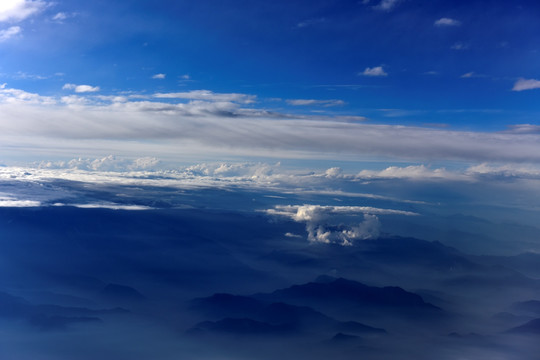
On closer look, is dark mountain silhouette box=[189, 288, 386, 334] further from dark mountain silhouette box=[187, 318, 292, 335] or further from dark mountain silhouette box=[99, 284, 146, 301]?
dark mountain silhouette box=[99, 284, 146, 301]

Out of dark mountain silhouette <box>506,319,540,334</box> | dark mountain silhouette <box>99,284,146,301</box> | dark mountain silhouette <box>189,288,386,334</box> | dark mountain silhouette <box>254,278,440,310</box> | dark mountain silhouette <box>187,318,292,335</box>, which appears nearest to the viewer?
dark mountain silhouette <box>506,319,540,334</box>

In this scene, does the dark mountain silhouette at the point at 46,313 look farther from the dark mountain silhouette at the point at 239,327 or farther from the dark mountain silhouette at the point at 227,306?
the dark mountain silhouette at the point at 239,327

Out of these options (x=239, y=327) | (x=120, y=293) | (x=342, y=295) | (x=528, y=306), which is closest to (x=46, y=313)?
(x=120, y=293)

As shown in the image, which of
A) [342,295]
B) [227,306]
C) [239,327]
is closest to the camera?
[239,327]

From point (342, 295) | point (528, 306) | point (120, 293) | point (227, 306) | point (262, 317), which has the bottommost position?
point (262, 317)

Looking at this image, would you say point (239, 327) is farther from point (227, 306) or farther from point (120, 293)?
point (120, 293)

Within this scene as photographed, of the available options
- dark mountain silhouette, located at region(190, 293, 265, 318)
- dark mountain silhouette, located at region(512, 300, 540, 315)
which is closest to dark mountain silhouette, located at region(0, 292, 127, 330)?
dark mountain silhouette, located at region(190, 293, 265, 318)

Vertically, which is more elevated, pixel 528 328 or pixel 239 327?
pixel 528 328

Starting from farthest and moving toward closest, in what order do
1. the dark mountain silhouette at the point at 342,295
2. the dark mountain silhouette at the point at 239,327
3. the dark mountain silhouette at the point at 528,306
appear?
the dark mountain silhouette at the point at 342,295
the dark mountain silhouette at the point at 239,327
the dark mountain silhouette at the point at 528,306

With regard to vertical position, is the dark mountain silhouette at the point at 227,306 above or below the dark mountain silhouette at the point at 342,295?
below

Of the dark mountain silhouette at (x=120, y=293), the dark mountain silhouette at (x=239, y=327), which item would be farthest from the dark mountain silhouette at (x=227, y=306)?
the dark mountain silhouette at (x=120, y=293)

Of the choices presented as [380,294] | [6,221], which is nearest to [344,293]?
[380,294]

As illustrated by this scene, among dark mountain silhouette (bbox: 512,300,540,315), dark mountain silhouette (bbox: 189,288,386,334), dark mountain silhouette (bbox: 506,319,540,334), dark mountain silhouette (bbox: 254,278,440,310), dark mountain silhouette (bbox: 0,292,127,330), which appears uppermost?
dark mountain silhouette (bbox: 512,300,540,315)

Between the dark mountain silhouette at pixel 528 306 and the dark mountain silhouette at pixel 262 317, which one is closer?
the dark mountain silhouette at pixel 528 306
